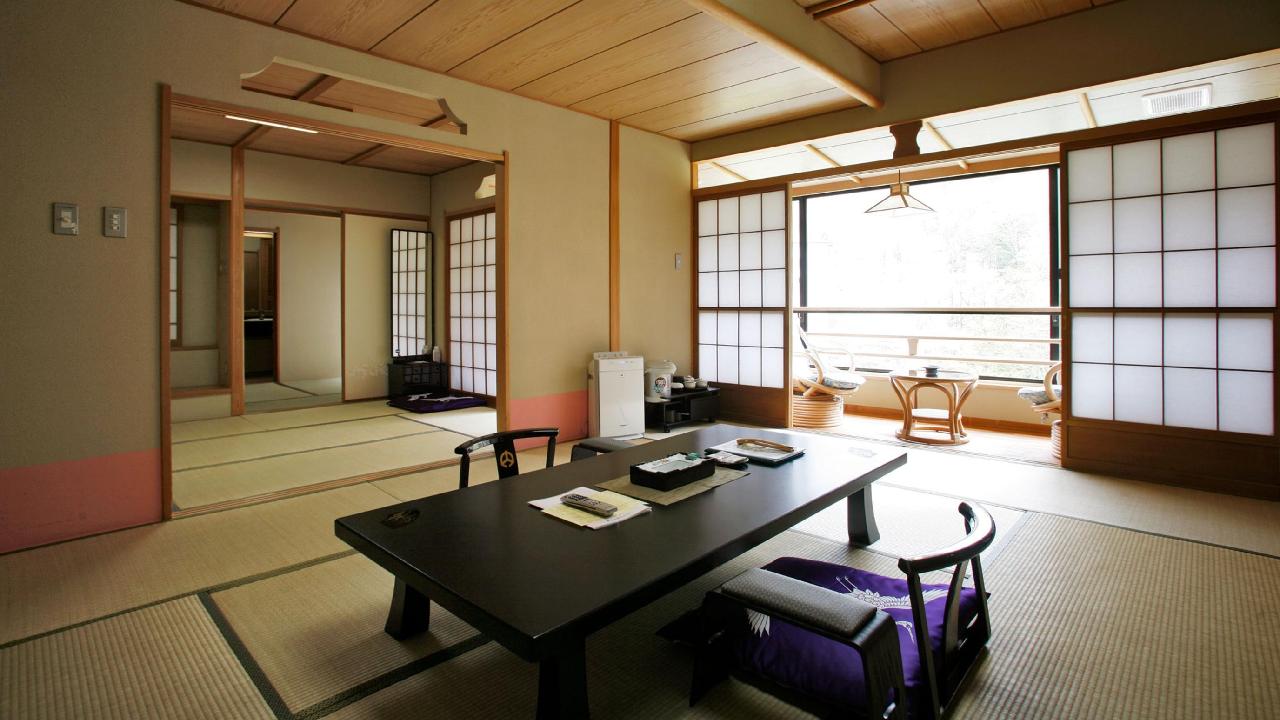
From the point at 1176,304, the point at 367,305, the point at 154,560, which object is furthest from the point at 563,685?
the point at 367,305

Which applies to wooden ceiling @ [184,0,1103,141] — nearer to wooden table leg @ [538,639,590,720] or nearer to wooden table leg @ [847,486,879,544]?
wooden table leg @ [847,486,879,544]

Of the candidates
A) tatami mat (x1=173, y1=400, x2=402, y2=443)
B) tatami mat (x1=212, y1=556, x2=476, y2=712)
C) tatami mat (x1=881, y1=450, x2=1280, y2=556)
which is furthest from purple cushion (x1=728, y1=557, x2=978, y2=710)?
tatami mat (x1=173, y1=400, x2=402, y2=443)

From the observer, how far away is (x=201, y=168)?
19.4 ft

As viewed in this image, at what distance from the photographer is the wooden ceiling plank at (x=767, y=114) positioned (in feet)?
15.3

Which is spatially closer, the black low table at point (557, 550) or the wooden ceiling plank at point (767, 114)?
the black low table at point (557, 550)

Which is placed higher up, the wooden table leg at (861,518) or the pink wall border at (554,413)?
the pink wall border at (554,413)

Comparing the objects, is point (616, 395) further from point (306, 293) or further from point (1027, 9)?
point (306, 293)

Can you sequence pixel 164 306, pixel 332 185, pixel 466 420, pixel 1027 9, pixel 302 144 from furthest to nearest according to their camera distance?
pixel 332 185, pixel 302 144, pixel 466 420, pixel 1027 9, pixel 164 306

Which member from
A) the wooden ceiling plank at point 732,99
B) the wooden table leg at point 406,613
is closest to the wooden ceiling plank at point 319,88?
the wooden ceiling plank at point 732,99

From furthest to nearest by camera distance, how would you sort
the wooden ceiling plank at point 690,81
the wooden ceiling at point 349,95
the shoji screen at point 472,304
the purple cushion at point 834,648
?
the shoji screen at point 472,304 → the wooden ceiling at point 349,95 → the wooden ceiling plank at point 690,81 → the purple cushion at point 834,648

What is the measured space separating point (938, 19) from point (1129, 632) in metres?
3.37

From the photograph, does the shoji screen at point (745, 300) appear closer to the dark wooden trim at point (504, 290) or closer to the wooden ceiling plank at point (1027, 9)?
the wooden ceiling plank at point (1027, 9)

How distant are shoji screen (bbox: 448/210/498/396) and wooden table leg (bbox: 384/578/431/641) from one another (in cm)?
464

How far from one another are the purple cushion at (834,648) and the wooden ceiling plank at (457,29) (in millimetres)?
2900
